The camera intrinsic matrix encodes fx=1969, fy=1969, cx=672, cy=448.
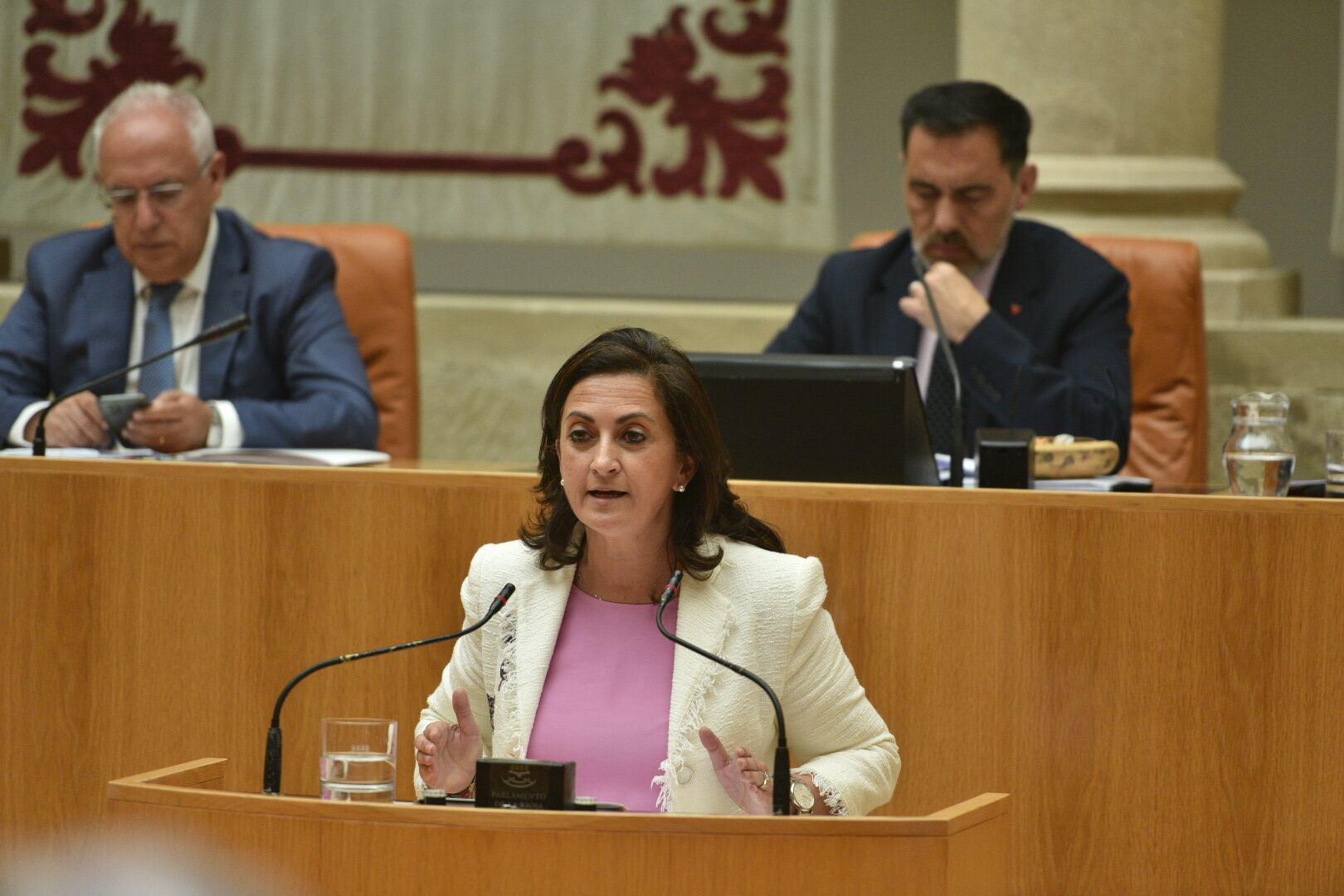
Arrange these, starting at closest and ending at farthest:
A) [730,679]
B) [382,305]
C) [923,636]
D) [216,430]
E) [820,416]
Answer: [730,679]
[923,636]
[820,416]
[216,430]
[382,305]

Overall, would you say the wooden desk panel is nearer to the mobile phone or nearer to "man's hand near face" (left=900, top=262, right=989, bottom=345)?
the mobile phone

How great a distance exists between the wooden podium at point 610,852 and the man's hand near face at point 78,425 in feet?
A: 5.06

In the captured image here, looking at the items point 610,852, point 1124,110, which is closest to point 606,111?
point 1124,110

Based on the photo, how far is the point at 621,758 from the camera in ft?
7.30

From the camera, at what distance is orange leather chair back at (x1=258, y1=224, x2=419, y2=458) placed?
3979 millimetres

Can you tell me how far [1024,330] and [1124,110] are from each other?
1.23m

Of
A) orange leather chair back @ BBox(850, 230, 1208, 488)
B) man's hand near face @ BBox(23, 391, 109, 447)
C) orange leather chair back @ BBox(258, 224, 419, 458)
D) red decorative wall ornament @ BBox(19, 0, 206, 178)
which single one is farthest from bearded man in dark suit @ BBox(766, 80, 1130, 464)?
red decorative wall ornament @ BBox(19, 0, 206, 178)

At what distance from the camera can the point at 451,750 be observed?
218cm

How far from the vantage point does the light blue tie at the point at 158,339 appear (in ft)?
12.0

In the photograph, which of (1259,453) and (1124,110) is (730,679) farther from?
(1124,110)

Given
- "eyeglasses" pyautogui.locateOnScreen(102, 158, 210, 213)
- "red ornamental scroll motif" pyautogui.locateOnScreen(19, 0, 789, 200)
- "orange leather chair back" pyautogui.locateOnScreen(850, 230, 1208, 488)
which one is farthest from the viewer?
"red ornamental scroll motif" pyautogui.locateOnScreen(19, 0, 789, 200)

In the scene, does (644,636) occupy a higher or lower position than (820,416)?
lower

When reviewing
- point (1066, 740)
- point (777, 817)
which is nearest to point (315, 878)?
point (777, 817)

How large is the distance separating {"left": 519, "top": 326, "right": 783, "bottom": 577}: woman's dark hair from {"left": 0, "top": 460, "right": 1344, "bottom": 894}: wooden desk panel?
0.23m
